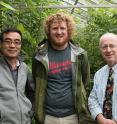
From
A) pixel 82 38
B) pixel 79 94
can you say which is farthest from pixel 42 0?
pixel 79 94

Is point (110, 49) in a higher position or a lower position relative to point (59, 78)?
higher

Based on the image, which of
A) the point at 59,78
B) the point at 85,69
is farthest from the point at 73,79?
the point at 85,69

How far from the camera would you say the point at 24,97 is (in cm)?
429

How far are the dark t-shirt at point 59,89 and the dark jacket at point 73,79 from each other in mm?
52

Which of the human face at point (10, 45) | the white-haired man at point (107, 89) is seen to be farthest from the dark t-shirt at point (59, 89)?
the human face at point (10, 45)

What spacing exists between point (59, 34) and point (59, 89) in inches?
25.7

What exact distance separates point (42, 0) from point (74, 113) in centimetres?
227

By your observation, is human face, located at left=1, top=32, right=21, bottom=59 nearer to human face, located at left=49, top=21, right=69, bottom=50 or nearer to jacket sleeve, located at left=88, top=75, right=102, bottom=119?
human face, located at left=49, top=21, right=69, bottom=50

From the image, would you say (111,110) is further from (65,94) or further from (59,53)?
(59,53)

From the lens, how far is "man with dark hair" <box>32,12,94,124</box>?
446cm

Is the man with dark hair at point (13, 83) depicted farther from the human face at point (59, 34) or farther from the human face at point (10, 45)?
the human face at point (59, 34)

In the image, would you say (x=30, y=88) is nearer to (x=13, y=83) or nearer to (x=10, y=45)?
(x=13, y=83)

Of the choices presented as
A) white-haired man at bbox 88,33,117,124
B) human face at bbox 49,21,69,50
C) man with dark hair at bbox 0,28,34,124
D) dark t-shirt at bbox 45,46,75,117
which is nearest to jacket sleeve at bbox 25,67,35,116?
man with dark hair at bbox 0,28,34,124

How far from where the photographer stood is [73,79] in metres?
4.51
